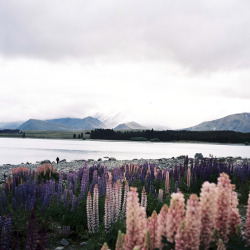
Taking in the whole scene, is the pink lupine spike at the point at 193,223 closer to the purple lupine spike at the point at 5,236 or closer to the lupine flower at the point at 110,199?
the purple lupine spike at the point at 5,236

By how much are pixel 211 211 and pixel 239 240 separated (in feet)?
2.58

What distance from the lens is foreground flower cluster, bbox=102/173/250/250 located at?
9.91 ft

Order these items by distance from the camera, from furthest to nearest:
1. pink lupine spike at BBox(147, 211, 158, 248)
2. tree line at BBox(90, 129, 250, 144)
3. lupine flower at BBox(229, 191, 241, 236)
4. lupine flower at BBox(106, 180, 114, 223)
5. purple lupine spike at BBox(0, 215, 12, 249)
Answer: tree line at BBox(90, 129, 250, 144)
lupine flower at BBox(106, 180, 114, 223)
purple lupine spike at BBox(0, 215, 12, 249)
lupine flower at BBox(229, 191, 241, 236)
pink lupine spike at BBox(147, 211, 158, 248)

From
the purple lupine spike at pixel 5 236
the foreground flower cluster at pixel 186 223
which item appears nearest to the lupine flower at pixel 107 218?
the purple lupine spike at pixel 5 236

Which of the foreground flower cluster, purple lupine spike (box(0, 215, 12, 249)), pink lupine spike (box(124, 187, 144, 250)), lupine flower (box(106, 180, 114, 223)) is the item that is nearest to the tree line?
lupine flower (box(106, 180, 114, 223))

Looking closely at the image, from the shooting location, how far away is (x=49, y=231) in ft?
27.0

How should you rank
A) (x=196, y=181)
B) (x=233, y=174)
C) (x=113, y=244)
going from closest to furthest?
1. (x=113, y=244)
2. (x=196, y=181)
3. (x=233, y=174)

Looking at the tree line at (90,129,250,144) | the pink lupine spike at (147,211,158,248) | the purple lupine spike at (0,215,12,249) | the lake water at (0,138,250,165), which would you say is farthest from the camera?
the tree line at (90,129,250,144)

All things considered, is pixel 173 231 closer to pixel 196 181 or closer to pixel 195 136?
pixel 196 181

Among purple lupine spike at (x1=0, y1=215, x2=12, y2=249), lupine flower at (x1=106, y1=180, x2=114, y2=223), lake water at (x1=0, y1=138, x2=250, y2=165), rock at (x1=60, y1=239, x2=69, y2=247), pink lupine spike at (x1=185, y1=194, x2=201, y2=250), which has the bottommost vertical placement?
lake water at (x1=0, y1=138, x2=250, y2=165)

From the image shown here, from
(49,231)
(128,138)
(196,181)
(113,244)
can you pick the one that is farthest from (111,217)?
(128,138)

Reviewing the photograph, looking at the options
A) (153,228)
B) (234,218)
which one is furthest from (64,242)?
(234,218)

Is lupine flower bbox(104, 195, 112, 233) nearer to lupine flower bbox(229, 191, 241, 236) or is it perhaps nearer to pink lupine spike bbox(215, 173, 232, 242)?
lupine flower bbox(229, 191, 241, 236)

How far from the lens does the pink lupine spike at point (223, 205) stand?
3.37 meters
